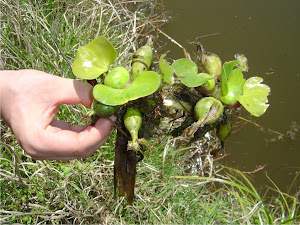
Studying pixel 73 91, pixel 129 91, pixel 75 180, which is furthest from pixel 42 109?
pixel 75 180

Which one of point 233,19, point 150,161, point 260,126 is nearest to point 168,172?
point 150,161

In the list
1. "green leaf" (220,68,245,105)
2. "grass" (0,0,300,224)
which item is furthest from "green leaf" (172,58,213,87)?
"grass" (0,0,300,224)

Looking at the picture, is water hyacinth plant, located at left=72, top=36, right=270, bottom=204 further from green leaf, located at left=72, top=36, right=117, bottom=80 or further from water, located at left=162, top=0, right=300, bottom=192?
water, located at left=162, top=0, right=300, bottom=192

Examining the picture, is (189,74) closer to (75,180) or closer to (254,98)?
(254,98)

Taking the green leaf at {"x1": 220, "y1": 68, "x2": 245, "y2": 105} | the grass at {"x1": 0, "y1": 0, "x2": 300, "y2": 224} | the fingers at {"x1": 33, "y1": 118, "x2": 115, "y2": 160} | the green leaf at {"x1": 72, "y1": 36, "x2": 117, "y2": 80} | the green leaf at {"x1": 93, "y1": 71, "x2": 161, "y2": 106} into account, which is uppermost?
the green leaf at {"x1": 72, "y1": 36, "x2": 117, "y2": 80}

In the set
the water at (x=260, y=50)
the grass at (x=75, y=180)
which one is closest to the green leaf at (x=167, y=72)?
the grass at (x=75, y=180)

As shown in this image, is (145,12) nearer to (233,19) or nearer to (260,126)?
(233,19)
